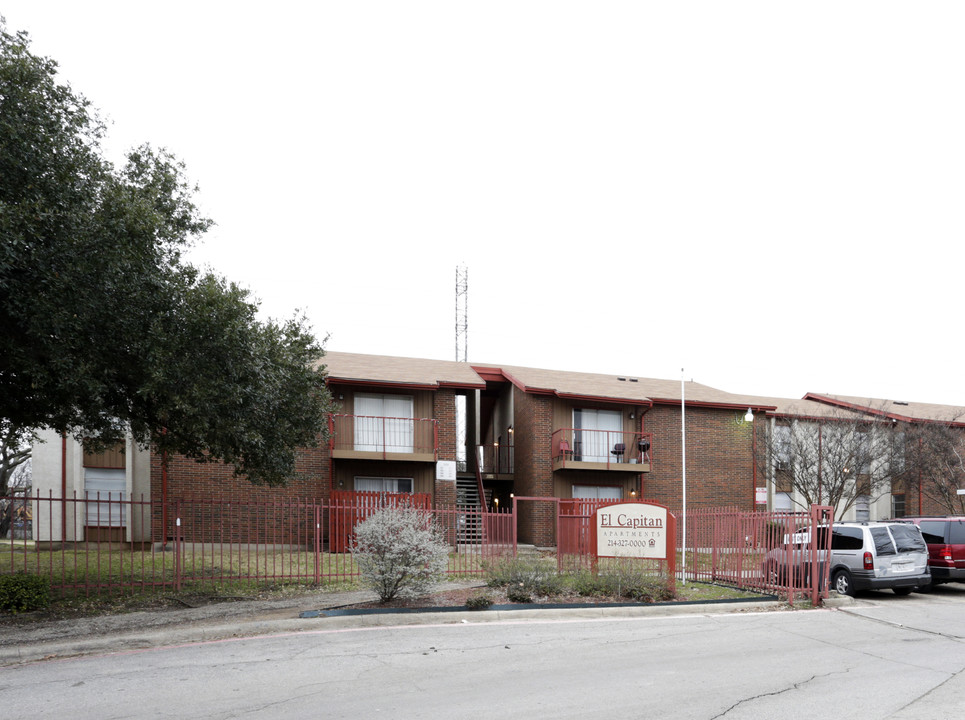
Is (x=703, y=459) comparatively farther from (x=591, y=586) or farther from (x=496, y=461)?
(x=591, y=586)

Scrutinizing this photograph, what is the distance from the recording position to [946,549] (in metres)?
17.8

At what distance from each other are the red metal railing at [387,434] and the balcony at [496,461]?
434cm

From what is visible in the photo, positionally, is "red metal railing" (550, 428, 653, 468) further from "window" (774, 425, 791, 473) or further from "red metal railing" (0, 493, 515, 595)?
"red metal railing" (0, 493, 515, 595)

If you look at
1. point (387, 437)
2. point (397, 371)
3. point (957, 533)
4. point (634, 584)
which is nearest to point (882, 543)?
point (957, 533)

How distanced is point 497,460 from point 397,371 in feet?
20.0

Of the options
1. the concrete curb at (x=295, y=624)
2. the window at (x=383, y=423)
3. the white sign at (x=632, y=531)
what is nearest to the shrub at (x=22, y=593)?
the concrete curb at (x=295, y=624)

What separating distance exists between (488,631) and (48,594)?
701cm

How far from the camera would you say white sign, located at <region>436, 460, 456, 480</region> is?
1064 inches

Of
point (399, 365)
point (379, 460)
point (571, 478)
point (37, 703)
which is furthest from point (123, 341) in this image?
point (571, 478)

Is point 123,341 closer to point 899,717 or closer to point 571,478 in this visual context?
point 899,717

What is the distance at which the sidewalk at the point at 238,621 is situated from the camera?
10.8 meters

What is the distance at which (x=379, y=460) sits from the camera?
26453mm

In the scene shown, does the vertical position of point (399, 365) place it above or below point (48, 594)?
above

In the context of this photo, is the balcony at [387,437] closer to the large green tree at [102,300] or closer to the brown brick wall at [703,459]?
the brown brick wall at [703,459]
